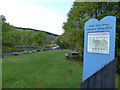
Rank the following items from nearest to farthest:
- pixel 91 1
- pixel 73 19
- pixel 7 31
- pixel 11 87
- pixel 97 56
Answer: pixel 97 56, pixel 11 87, pixel 91 1, pixel 73 19, pixel 7 31

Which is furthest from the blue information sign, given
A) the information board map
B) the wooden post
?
the wooden post

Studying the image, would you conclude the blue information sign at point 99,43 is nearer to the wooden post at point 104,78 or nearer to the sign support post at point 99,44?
the sign support post at point 99,44

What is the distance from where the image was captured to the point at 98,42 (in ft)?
10.7

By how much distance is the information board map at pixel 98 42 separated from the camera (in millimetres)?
3057

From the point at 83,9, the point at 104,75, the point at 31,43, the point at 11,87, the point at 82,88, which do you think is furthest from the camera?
the point at 31,43

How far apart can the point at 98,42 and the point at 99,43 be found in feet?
0.14

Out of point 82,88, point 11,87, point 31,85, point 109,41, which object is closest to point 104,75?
point 82,88

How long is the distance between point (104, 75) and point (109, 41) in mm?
1234

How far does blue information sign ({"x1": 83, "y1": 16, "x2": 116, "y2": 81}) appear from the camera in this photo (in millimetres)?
2951

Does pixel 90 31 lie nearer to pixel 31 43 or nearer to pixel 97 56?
pixel 97 56

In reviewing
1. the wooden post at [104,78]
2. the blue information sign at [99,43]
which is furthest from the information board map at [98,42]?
the wooden post at [104,78]

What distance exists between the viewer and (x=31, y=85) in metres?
3.80

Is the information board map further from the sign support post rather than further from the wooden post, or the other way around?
the wooden post

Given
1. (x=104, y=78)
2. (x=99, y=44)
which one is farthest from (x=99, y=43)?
(x=104, y=78)
